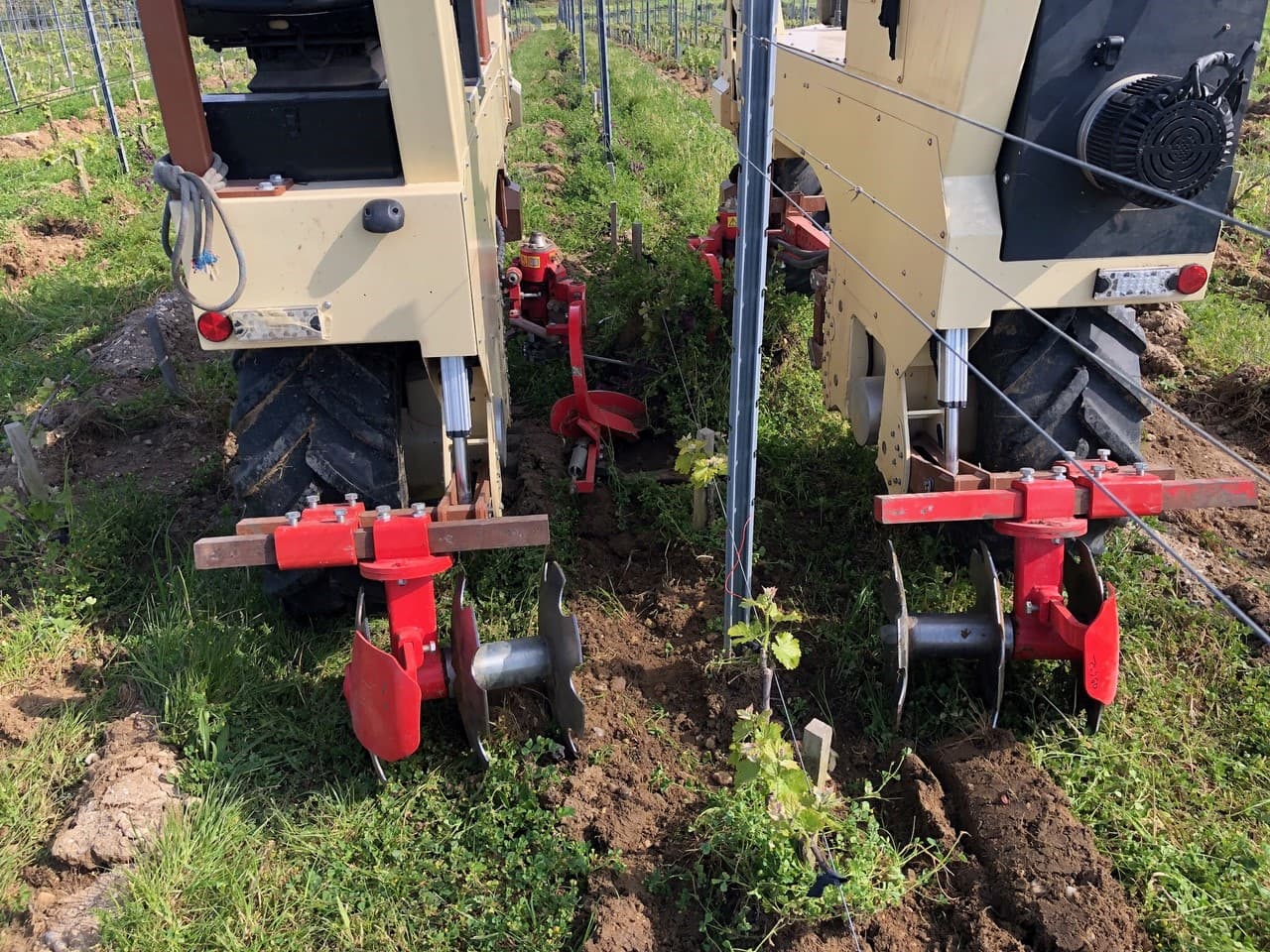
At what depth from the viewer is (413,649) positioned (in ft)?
9.35

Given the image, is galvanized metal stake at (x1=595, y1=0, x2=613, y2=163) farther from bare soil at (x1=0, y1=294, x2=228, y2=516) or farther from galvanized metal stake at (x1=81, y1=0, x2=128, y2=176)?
bare soil at (x1=0, y1=294, x2=228, y2=516)

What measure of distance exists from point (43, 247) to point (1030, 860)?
863cm

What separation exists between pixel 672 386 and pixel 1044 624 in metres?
2.80

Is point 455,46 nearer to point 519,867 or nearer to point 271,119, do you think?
point 271,119

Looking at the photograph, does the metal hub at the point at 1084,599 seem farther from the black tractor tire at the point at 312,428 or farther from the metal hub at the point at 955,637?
the black tractor tire at the point at 312,428

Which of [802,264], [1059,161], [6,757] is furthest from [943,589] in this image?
[6,757]

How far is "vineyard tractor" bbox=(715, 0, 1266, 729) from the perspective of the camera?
2.67m

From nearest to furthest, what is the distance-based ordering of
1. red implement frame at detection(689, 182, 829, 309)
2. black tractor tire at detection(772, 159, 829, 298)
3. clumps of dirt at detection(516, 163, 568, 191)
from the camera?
red implement frame at detection(689, 182, 829, 309) → black tractor tire at detection(772, 159, 829, 298) → clumps of dirt at detection(516, 163, 568, 191)

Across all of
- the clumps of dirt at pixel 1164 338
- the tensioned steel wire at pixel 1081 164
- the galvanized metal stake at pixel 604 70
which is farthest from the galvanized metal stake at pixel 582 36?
the tensioned steel wire at pixel 1081 164

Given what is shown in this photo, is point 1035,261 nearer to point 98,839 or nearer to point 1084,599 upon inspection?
point 1084,599

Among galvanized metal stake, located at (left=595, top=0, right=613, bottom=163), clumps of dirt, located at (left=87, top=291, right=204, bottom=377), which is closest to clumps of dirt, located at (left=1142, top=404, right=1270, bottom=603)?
clumps of dirt, located at (left=87, top=291, right=204, bottom=377)

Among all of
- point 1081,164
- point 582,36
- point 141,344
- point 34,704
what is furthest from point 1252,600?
point 582,36

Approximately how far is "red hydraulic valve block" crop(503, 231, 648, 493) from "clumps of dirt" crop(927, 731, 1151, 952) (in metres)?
2.14

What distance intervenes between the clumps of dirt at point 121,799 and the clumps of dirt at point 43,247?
19.2ft
